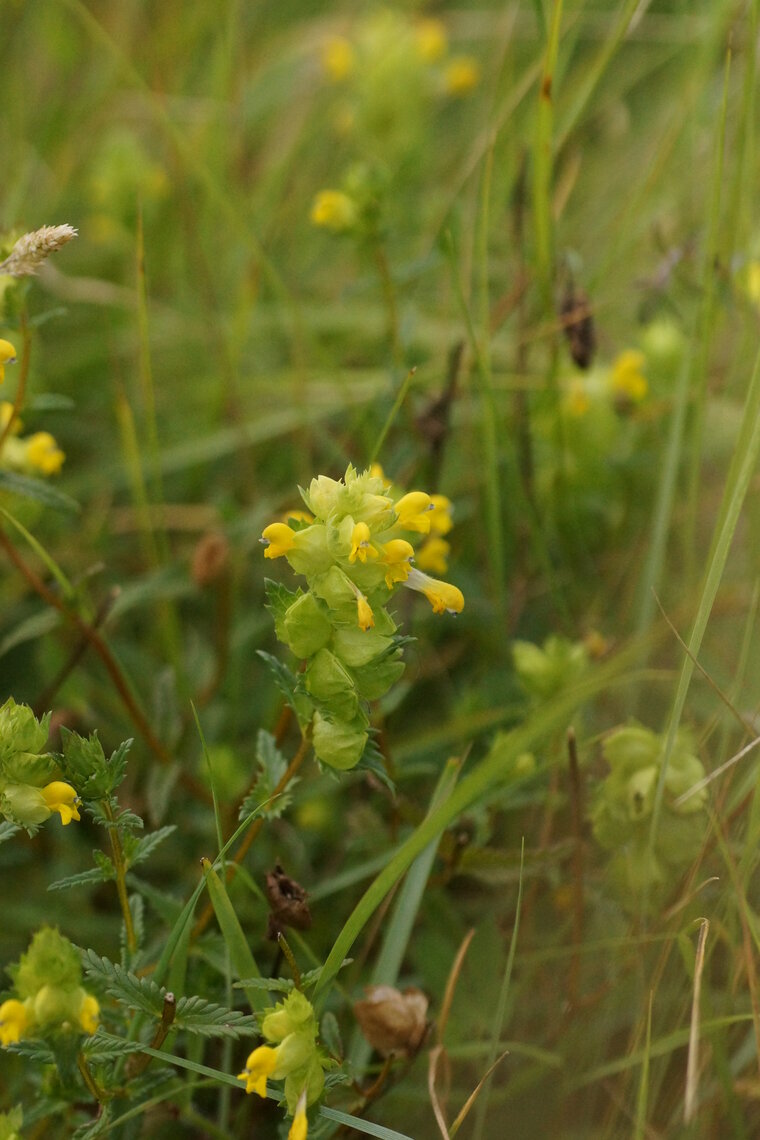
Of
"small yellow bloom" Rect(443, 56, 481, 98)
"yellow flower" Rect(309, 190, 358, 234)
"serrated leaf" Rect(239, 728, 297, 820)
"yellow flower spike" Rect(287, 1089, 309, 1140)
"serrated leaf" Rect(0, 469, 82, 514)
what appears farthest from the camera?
"small yellow bloom" Rect(443, 56, 481, 98)

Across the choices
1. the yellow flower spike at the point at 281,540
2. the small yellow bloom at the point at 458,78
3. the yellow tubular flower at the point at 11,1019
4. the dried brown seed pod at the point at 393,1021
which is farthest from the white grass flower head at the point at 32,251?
the small yellow bloom at the point at 458,78

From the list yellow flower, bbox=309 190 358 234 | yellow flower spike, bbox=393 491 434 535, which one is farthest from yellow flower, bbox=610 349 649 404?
yellow flower spike, bbox=393 491 434 535

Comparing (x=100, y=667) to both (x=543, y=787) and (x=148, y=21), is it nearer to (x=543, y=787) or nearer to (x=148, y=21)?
(x=543, y=787)

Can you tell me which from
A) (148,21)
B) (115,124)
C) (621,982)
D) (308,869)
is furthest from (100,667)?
(148,21)

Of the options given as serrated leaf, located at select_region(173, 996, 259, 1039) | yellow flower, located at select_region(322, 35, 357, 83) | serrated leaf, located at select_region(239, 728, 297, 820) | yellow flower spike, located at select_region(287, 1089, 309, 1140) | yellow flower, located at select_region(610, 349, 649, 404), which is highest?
yellow flower, located at select_region(322, 35, 357, 83)

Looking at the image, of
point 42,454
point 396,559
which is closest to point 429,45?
point 42,454

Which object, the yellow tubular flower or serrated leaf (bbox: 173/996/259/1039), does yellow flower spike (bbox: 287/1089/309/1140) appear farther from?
the yellow tubular flower
